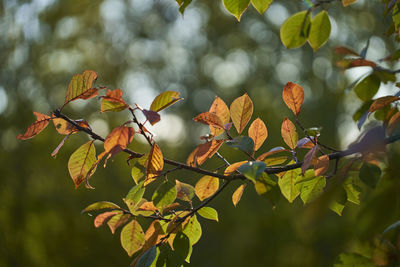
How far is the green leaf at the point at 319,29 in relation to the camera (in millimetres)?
620

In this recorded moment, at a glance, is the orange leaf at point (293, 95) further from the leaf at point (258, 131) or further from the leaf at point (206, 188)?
the leaf at point (206, 188)

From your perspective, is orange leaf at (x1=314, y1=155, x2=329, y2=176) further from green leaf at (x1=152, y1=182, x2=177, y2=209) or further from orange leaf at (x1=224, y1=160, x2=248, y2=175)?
green leaf at (x1=152, y1=182, x2=177, y2=209)

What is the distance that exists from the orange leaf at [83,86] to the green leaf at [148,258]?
0.27 meters

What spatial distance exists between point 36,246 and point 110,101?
549 cm

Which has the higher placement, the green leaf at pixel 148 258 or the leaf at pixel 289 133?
the leaf at pixel 289 133

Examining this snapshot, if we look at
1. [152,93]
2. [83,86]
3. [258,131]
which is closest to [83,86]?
[83,86]

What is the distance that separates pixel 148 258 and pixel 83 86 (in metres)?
0.29

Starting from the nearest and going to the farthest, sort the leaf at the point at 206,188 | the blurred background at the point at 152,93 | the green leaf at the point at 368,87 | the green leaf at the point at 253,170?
the green leaf at the point at 253,170 < the leaf at the point at 206,188 < the green leaf at the point at 368,87 < the blurred background at the point at 152,93

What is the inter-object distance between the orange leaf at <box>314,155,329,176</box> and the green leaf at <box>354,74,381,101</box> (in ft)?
1.02

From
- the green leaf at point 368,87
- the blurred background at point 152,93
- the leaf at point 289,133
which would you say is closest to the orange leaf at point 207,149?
the leaf at point 289,133

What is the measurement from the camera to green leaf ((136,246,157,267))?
1.90ft

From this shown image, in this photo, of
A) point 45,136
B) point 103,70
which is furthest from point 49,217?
point 103,70

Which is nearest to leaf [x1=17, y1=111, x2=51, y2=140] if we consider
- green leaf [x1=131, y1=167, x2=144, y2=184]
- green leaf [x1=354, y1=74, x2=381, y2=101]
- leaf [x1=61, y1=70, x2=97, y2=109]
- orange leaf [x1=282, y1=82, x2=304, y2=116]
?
leaf [x1=61, y1=70, x2=97, y2=109]

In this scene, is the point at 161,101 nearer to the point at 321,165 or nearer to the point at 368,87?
the point at 321,165
